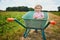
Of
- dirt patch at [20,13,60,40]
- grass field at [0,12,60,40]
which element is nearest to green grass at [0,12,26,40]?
grass field at [0,12,60,40]

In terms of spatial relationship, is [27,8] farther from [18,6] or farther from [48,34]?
[48,34]

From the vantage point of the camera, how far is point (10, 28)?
1803mm

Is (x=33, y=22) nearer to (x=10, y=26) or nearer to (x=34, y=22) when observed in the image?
(x=34, y=22)

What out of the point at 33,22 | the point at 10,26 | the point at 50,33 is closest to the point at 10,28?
the point at 10,26

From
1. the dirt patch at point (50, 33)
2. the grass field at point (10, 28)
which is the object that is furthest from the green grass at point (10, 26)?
the dirt patch at point (50, 33)

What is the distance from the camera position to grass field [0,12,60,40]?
69.8 inches

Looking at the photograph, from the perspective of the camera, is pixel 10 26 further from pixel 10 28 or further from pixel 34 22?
pixel 34 22

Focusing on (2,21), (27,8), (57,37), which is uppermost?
(27,8)

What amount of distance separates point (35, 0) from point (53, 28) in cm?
35

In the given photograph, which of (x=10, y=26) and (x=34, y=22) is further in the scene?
(x=10, y=26)

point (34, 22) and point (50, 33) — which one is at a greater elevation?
point (34, 22)

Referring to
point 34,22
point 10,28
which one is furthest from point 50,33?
point 10,28

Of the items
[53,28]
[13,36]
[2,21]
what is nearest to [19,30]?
[13,36]

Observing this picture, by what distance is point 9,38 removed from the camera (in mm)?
1770
